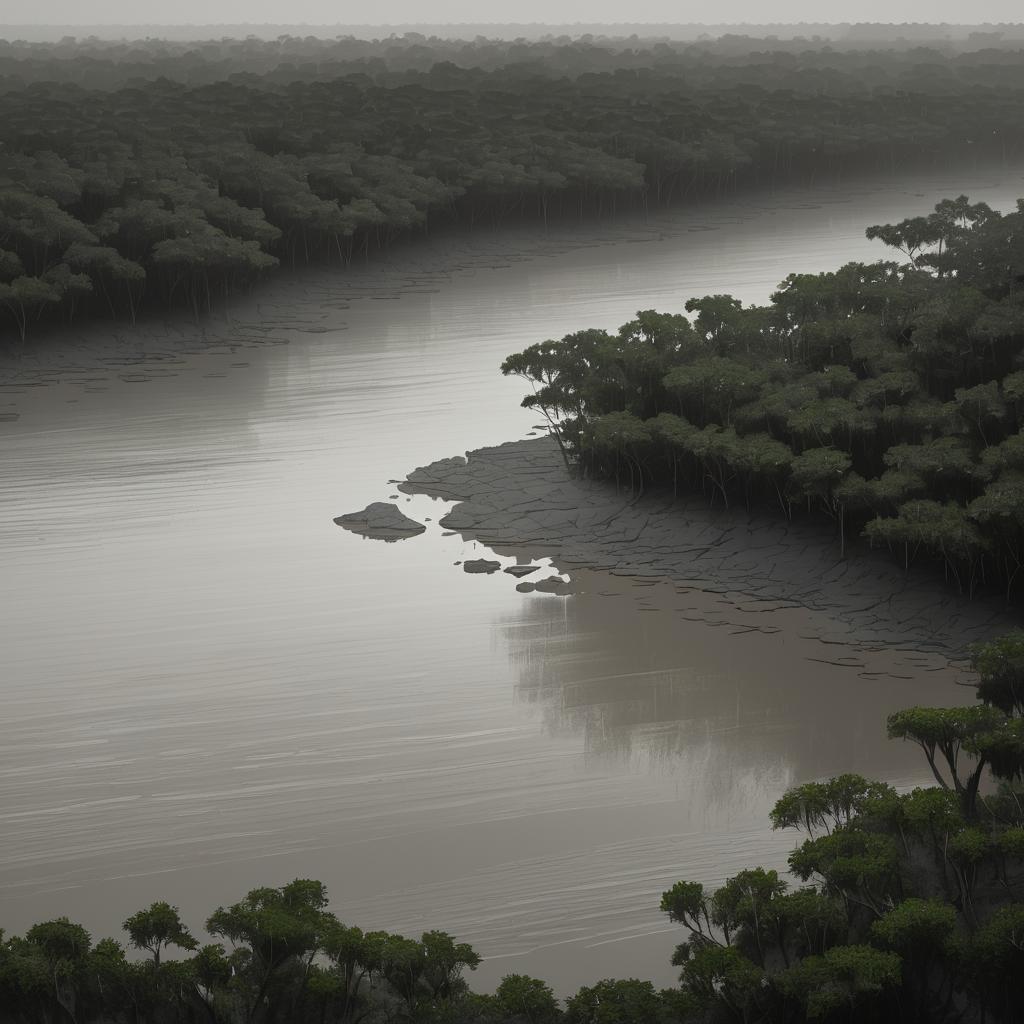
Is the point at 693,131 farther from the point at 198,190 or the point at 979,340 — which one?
the point at 979,340

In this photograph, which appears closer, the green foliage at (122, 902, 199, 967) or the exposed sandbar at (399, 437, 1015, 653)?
the green foliage at (122, 902, 199, 967)

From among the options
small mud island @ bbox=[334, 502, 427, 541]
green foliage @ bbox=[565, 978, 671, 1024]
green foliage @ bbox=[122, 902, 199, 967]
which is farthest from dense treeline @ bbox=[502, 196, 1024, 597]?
green foliage @ bbox=[122, 902, 199, 967]

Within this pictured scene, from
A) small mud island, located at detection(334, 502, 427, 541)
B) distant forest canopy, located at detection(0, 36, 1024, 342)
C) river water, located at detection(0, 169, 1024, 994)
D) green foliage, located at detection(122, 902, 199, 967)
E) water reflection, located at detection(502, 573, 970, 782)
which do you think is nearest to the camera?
green foliage, located at detection(122, 902, 199, 967)

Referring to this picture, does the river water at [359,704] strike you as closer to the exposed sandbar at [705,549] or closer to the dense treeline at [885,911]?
the exposed sandbar at [705,549]

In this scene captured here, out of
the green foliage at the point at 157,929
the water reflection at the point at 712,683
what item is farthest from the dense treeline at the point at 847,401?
the green foliage at the point at 157,929

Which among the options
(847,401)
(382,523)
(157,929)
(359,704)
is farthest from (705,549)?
(157,929)

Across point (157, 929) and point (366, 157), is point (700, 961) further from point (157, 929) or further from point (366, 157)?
point (366, 157)

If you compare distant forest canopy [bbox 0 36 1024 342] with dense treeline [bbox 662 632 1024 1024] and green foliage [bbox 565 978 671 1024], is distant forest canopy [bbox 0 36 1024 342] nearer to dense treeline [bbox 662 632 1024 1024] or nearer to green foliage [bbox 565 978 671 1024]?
dense treeline [bbox 662 632 1024 1024]
